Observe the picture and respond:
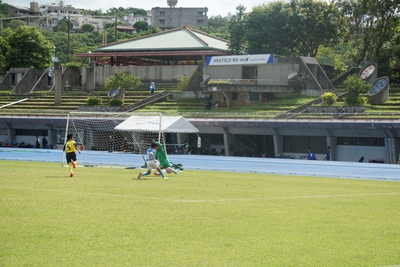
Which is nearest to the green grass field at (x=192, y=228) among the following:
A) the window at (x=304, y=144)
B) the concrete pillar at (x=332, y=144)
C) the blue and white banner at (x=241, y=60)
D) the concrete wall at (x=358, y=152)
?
the concrete wall at (x=358, y=152)

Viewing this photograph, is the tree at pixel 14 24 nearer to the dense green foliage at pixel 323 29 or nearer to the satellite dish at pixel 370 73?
the dense green foliage at pixel 323 29

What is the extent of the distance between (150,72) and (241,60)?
16669 mm

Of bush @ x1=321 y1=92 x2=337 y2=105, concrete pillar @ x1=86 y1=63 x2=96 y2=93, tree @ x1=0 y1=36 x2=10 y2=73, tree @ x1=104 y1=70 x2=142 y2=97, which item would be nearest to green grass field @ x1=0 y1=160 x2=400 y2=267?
bush @ x1=321 y1=92 x2=337 y2=105

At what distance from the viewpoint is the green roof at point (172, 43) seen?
7919 cm

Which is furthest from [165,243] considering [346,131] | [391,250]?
[346,131]

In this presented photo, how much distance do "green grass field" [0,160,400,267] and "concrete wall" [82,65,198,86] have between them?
58156 mm

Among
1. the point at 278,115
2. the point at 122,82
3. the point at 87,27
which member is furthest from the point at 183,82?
the point at 87,27

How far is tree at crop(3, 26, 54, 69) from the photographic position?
9475 cm

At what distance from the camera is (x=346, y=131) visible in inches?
1896

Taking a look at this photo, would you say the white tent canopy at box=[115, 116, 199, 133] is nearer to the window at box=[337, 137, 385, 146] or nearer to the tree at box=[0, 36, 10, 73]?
the window at box=[337, 137, 385, 146]

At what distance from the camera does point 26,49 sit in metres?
95.9

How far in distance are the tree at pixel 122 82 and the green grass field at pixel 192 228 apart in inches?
2008

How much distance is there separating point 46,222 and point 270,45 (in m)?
67.3

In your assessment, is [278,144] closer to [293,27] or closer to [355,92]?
[355,92]
